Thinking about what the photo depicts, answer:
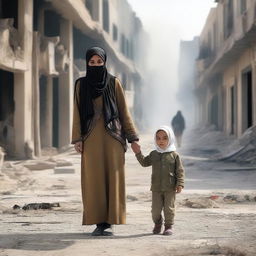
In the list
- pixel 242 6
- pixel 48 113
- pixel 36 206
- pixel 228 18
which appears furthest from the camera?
pixel 228 18

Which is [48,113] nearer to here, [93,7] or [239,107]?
[239,107]

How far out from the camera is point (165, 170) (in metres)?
5.10

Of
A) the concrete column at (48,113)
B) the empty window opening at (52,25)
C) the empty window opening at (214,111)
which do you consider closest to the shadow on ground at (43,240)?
the concrete column at (48,113)

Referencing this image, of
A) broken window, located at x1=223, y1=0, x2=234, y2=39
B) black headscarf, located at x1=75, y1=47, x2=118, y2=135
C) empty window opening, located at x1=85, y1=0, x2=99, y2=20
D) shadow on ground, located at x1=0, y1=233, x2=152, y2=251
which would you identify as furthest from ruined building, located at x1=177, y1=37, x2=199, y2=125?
shadow on ground, located at x1=0, y1=233, x2=152, y2=251

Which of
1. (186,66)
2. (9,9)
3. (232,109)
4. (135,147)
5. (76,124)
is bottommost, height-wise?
(135,147)

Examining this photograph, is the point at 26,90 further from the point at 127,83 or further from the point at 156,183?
the point at 127,83

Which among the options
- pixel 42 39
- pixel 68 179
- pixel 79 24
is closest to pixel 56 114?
pixel 79 24

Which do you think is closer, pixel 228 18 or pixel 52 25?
pixel 52 25

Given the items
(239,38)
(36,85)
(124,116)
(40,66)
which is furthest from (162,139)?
(239,38)

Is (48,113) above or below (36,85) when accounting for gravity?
below

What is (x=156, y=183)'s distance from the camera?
5117mm

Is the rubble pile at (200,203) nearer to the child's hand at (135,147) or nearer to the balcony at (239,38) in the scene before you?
the child's hand at (135,147)

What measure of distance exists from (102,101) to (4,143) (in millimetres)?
10132

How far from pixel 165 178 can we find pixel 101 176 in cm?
54
